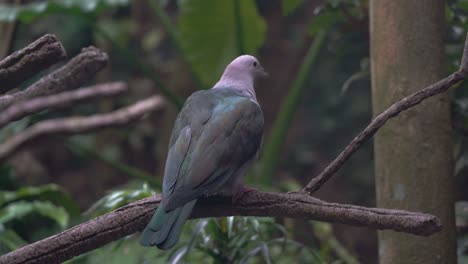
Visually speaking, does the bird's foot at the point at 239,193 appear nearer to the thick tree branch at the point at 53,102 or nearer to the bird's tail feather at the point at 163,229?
the bird's tail feather at the point at 163,229

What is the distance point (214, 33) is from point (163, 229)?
271 centimetres

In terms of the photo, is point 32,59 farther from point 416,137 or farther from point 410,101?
point 416,137

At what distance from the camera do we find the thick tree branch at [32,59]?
1.90m

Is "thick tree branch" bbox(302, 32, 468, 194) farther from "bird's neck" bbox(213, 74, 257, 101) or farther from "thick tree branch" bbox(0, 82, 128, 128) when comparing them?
"bird's neck" bbox(213, 74, 257, 101)

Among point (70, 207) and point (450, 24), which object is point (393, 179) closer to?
point (450, 24)

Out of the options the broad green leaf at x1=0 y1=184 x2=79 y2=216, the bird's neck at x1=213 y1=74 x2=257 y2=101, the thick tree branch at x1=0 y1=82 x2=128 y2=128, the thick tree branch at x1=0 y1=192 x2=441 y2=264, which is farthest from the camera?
the broad green leaf at x1=0 y1=184 x2=79 y2=216

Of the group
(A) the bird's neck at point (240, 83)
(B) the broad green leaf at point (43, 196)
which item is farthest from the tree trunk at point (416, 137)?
(B) the broad green leaf at point (43, 196)

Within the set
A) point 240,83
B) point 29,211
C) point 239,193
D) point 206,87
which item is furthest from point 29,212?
point 239,193

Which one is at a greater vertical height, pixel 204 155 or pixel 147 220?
pixel 204 155

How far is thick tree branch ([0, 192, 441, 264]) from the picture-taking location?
1840mm

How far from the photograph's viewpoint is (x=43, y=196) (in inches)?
142

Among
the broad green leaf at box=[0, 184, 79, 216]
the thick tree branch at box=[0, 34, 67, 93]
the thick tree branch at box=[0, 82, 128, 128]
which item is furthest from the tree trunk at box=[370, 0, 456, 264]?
the broad green leaf at box=[0, 184, 79, 216]

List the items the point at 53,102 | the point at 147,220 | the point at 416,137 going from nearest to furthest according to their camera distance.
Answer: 1. the point at 53,102
2. the point at 147,220
3. the point at 416,137

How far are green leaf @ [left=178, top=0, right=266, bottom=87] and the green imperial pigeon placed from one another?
6.32 feet
